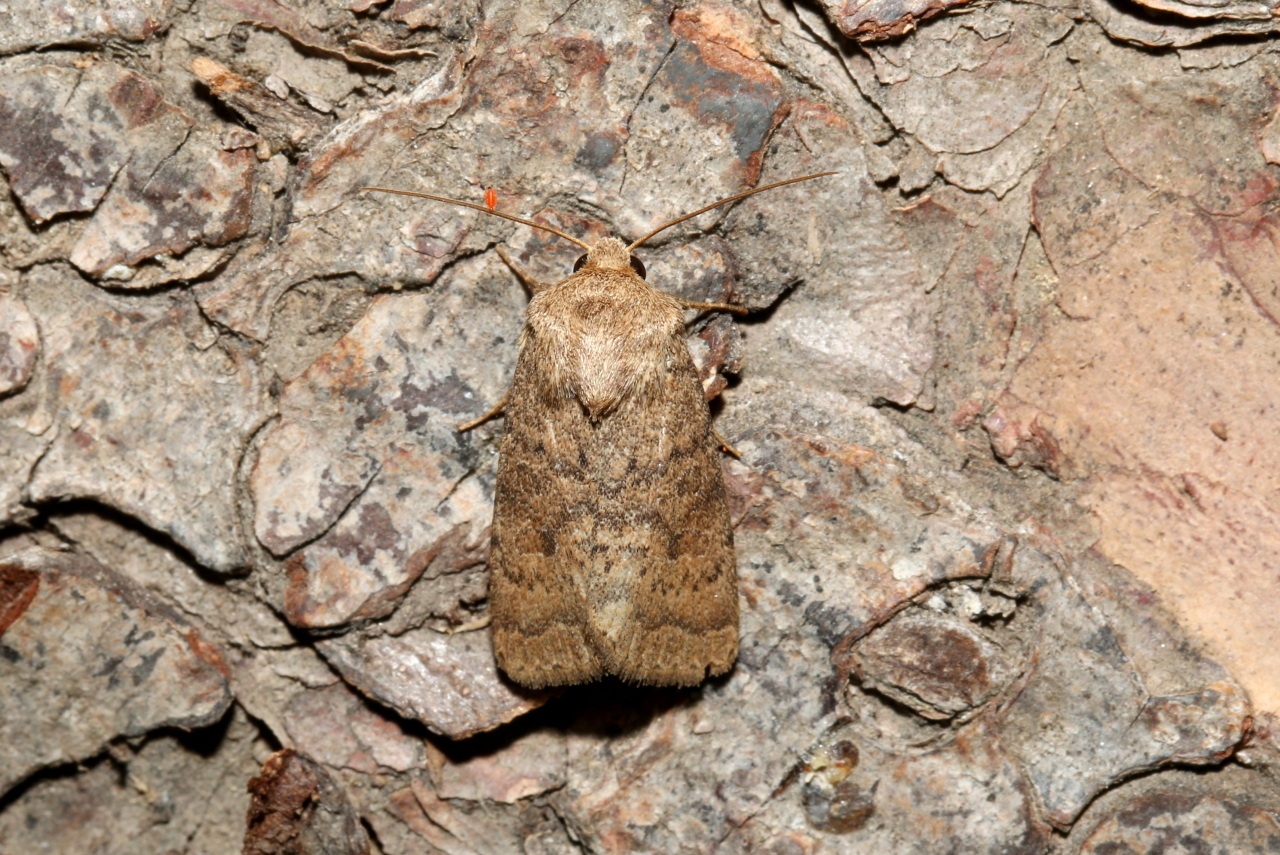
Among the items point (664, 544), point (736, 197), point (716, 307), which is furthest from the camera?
point (664, 544)

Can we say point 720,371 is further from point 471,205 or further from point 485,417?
point 471,205

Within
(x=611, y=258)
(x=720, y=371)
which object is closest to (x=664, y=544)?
(x=720, y=371)

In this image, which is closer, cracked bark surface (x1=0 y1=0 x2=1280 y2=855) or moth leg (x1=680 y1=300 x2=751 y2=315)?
cracked bark surface (x1=0 y1=0 x2=1280 y2=855)

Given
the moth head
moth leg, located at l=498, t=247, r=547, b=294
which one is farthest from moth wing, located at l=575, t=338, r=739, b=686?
moth leg, located at l=498, t=247, r=547, b=294

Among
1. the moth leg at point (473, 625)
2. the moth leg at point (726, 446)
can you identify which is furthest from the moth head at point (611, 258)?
the moth leg at point (473, 625)

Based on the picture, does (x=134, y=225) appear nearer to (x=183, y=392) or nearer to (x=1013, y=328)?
(x=183, y=392)

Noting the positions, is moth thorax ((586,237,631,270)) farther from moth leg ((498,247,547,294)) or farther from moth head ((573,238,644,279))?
moth leg ((498,247,547,294))

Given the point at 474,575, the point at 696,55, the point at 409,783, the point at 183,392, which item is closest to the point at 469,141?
the point at 696,55

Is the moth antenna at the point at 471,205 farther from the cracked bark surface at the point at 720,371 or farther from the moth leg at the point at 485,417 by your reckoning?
the moth leg at the point at 485,417
